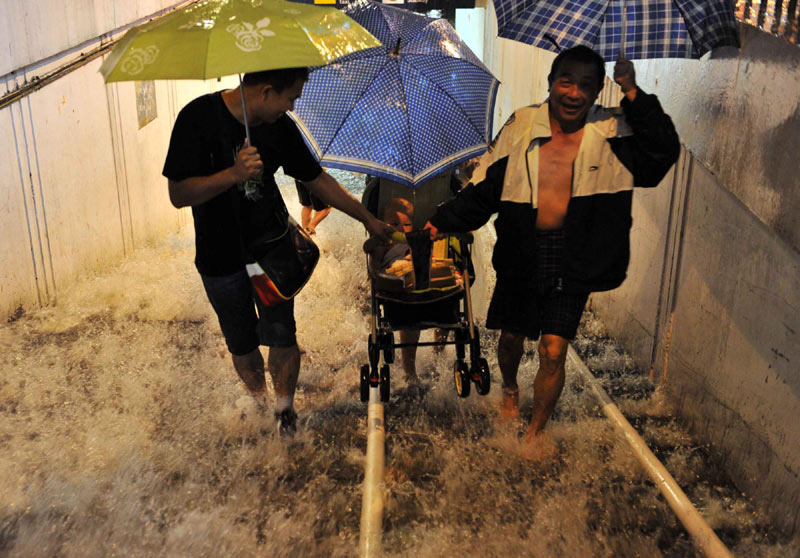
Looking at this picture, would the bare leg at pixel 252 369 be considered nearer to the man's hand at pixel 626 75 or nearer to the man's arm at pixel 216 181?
the man's arm at pixel 216 181

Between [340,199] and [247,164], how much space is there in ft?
3.09

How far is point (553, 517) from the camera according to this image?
12.7 feet

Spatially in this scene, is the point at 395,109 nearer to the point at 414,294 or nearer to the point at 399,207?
the point at 399,207

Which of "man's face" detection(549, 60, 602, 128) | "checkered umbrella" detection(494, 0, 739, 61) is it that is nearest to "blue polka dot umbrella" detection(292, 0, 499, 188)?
"checkered umbrella" detection(494, 0, 739, 61)

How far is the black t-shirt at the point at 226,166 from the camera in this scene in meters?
3.76

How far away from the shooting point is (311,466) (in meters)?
4.38

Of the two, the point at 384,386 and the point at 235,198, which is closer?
the point at 235,198

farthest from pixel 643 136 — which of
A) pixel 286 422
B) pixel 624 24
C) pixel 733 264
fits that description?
pixel 286 422

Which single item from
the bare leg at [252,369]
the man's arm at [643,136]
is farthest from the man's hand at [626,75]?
the bare leg at [252,369]

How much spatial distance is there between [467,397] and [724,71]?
7.77 feet

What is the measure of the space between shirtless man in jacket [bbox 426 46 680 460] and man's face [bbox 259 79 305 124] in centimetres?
101

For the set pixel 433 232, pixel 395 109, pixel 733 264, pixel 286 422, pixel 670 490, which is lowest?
pixel 286 422

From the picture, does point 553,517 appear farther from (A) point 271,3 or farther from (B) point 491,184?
(A) point 271,3

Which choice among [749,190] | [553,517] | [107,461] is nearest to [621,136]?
[749,190]
